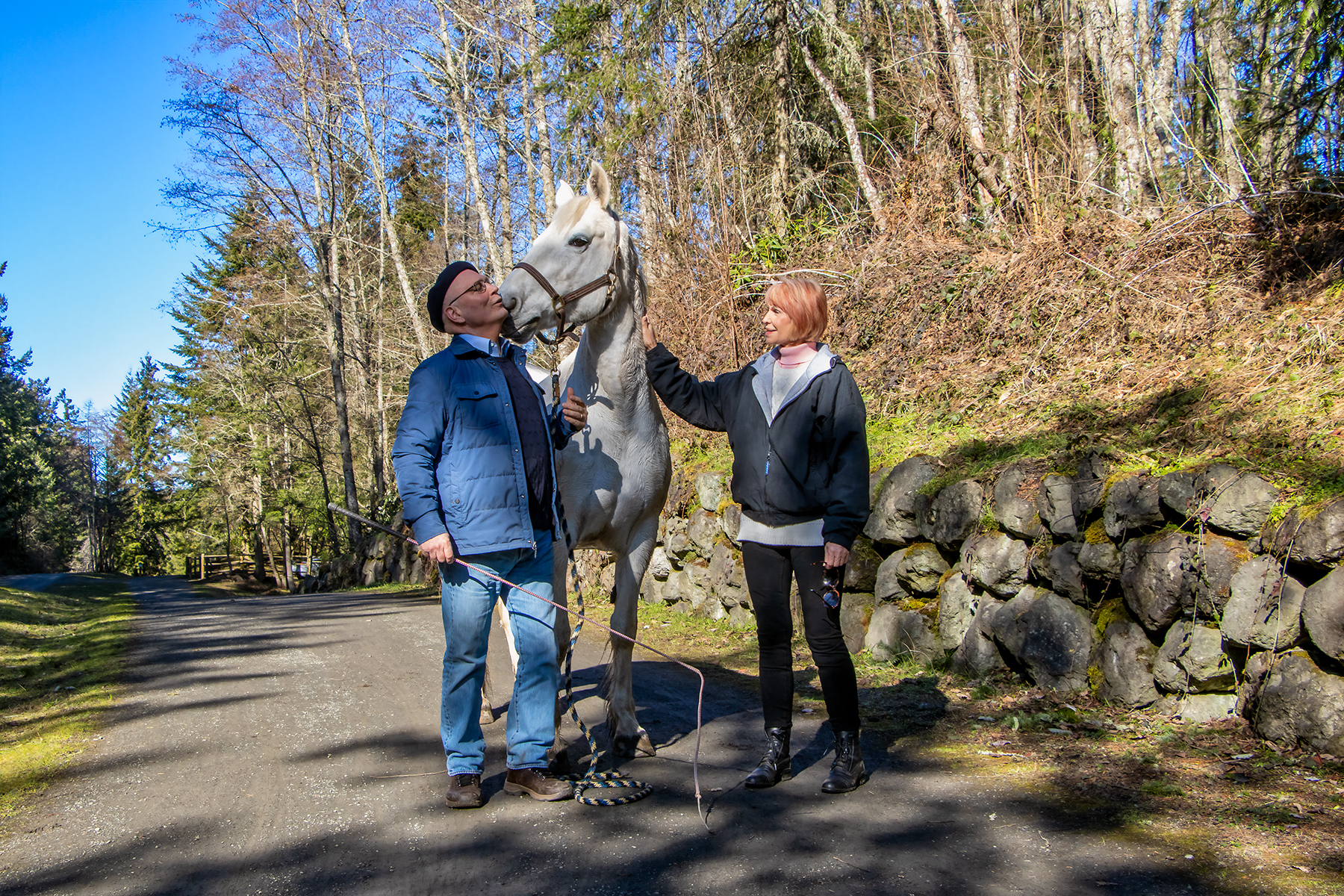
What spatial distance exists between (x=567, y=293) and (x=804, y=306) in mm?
1115

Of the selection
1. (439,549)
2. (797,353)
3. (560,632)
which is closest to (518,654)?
(560,632)

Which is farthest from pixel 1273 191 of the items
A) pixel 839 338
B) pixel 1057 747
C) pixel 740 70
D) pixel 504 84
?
pixel 504 84

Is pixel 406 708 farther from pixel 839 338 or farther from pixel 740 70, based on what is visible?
pixel 740 70

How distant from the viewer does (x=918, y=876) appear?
9.14ft

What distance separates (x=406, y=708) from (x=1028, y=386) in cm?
528

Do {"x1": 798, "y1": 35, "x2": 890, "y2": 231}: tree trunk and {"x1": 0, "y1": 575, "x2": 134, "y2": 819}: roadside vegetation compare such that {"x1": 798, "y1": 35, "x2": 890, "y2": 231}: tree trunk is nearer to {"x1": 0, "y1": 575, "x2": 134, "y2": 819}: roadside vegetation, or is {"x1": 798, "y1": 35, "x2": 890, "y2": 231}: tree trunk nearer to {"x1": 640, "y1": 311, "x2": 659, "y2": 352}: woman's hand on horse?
{"x1": 640, "y1": 311, "x2": 659, "y2": 352}: woman's hand on horse

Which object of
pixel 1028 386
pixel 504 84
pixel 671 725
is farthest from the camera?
pixel 504 84

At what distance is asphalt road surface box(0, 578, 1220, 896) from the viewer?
9.27ft

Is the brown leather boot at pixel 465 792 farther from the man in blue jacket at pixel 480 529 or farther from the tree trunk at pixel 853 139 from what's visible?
the tree trunk at pixel 853 139

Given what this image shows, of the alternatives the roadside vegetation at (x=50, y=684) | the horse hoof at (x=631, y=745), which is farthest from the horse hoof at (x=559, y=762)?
the roadside vegetation at (x=50, y=684)

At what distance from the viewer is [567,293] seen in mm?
4000

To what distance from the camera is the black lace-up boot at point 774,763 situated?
3654 millimetres

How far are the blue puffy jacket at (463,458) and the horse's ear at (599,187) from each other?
3.89 ft

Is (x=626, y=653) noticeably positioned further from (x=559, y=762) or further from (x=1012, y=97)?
(x=1012, y=97)
